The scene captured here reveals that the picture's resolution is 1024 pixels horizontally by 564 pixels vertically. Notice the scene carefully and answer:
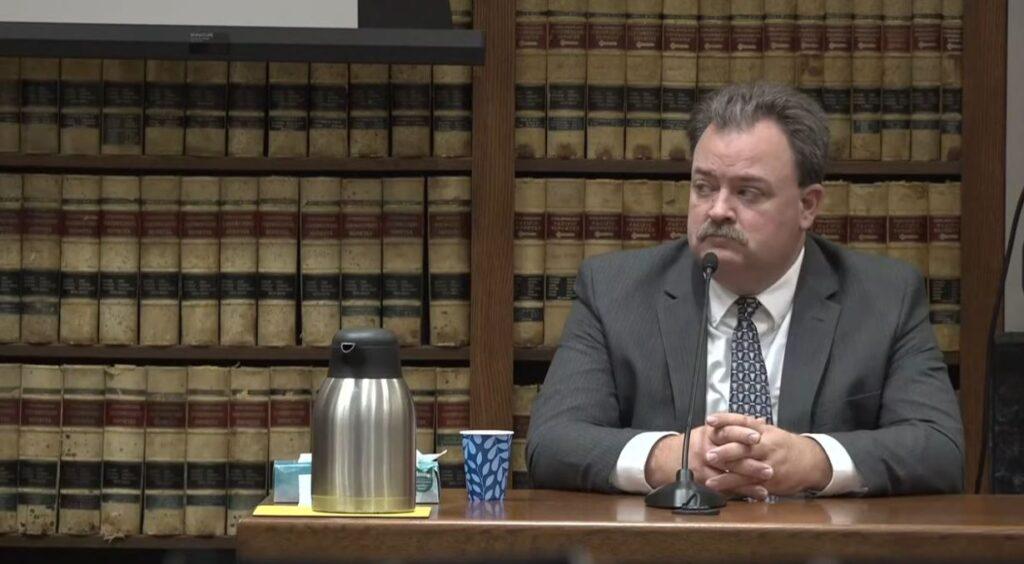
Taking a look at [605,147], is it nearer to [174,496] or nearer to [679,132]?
[679,132]

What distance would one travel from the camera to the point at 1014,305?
332 cm

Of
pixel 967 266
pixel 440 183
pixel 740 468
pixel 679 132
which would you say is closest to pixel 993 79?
pixel 967 266

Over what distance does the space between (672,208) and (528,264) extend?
32 cm

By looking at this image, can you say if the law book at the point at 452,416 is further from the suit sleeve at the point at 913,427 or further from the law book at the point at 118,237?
the suit sleeve at the point at 913,427

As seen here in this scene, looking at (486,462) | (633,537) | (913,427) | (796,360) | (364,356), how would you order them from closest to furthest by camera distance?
(633,537), (364,356), (486,462), (913,427), (796,360)

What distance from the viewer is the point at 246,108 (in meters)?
3.22

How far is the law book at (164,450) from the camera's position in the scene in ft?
10.6

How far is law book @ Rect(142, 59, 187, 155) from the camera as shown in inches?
127

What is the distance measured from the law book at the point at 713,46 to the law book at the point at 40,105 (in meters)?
1.33

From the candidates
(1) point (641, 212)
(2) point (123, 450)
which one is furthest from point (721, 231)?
(2) point (123, 450)

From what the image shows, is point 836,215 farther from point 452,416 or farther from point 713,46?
point 452,416

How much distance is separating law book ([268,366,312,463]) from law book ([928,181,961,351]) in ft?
4.32

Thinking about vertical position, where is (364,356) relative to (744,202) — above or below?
below

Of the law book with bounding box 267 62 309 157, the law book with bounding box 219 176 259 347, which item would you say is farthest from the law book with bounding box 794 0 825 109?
the law book with bounding box 219 176 259 347
